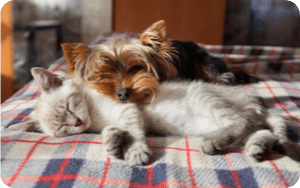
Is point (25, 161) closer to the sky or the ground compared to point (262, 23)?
closer to the ground

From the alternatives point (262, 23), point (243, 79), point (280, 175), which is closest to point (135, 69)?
point (280, 175)

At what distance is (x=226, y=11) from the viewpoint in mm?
3582

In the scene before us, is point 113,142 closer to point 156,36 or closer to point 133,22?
point 156,36

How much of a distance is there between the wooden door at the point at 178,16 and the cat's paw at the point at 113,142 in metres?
2.46

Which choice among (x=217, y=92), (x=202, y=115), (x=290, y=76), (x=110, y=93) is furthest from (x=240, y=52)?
(x=110, y=93)

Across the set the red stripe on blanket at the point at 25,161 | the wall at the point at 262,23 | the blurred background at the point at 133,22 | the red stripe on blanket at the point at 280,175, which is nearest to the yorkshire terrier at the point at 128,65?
the red stripe on blanket at the point at 25,161

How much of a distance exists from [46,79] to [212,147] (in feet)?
3.12

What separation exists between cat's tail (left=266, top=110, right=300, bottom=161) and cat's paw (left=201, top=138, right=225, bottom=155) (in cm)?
27

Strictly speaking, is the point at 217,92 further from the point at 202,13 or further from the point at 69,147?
the point at 202,13

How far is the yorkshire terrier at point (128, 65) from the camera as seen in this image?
132 cm

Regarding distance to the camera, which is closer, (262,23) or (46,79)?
(46,79)

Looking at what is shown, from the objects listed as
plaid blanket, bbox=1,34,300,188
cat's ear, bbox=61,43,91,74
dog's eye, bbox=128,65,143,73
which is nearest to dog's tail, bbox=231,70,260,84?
plaid blanket, bbox=1,34,300,188

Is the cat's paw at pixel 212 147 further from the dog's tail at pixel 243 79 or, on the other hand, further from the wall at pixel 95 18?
the wall at pixel 95 18

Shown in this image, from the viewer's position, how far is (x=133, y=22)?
3.23 meters
